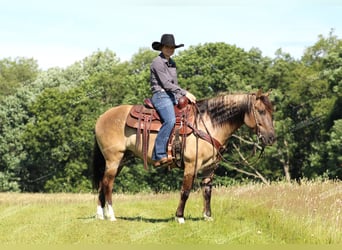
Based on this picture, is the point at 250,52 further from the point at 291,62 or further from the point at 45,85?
the point at 45,85

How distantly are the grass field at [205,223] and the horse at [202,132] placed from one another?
0.68 metres

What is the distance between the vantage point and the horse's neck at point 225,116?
1134cm

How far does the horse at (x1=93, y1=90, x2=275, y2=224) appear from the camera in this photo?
36.2ft

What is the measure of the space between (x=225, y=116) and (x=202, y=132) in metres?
0.58

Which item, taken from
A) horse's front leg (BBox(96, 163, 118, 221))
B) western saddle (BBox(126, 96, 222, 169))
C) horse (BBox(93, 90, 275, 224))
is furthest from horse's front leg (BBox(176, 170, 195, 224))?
horse's front leg (BBox(96, 163, 118, 221))

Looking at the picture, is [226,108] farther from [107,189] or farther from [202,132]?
[107,189]

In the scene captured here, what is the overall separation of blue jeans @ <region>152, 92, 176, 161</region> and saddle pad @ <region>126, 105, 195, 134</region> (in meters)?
0.17

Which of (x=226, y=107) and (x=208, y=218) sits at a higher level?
(x=226, y=107)

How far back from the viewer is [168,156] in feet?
37.1

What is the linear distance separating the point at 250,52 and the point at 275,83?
149 inches

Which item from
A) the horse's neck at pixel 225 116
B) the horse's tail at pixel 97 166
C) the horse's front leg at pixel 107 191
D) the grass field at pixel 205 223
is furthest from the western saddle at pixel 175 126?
the grass field at pixel 205 223

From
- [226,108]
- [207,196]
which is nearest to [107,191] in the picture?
[207,196]

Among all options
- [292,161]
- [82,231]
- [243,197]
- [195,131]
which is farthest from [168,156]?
[292,161]

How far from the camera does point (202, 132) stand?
445 inches
